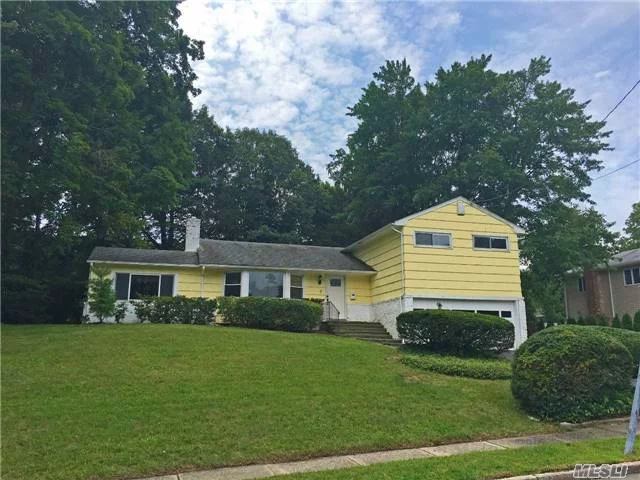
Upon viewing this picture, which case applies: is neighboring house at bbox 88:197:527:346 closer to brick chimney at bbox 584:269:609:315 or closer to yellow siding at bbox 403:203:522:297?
yellow siding at bbox 403:203:522:297

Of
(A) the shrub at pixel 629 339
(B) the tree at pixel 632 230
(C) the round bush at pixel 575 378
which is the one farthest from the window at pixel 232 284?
→ (B) the tree at pixel 632 230

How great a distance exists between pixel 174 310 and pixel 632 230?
43118mm

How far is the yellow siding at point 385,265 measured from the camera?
20062 millimetres

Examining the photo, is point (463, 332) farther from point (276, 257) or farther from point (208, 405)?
point (276, 257)

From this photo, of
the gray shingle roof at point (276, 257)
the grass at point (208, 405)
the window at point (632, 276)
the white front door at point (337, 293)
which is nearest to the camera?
the grass at point (208, 405)

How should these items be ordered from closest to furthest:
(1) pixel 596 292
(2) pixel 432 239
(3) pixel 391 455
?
(3) pixel 391 455 → (2) pixel 432 239 → (1) pixel 596 292

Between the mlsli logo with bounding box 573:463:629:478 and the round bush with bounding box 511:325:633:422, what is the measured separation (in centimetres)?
305

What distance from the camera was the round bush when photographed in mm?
9719

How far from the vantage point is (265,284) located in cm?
2136

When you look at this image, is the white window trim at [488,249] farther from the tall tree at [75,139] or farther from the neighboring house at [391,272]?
the tall tree at [75,139]

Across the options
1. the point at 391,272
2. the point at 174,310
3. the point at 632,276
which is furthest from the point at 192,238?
the point at 632,276

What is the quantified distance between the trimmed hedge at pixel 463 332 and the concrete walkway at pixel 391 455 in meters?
5.66

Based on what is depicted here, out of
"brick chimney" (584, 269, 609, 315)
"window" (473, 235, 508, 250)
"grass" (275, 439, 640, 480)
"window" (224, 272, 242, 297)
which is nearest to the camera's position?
"grass" (275, 439, 640, 480)

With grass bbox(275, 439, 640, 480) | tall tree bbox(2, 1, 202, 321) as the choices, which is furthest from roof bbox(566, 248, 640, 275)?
tall tree bbox(2, 1, 202, 321)
